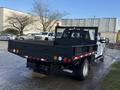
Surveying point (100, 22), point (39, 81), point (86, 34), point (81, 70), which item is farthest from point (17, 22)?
point (39, 81)

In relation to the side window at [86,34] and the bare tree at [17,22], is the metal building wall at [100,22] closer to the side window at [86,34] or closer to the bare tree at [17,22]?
the bare tree at [17,22]

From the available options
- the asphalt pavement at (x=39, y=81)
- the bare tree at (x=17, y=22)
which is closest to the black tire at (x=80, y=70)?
the asphalt pavement at (x=39, y=81)

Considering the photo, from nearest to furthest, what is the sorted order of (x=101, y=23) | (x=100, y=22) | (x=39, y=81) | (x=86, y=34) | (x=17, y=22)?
(x=39, y=81) → (x=86, y=34) → (x=17, y=22) → (x=101, y=23) → (x=100, y=22)

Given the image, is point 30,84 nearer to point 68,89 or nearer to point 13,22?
point 68,89


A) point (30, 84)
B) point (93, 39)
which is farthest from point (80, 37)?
point (30, 84)

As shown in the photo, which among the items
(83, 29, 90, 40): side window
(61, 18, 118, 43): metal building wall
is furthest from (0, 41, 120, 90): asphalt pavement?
(61, 18, 118, 43): metal building wall

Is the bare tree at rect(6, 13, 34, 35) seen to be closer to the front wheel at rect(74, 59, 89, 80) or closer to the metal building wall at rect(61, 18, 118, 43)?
the metal building wall at rect(61, 18, 118, 43)

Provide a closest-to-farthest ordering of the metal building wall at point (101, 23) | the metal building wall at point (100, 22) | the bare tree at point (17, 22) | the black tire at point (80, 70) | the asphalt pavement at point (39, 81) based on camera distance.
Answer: the asphalt pavement at point (39, 81) < the black tire at point (80, 70) < the bare tree at point (17, 22) < the metal building wall at point (101, 23) < the metal building wall at point (100, 22)

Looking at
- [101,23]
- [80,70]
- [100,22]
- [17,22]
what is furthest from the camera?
[100,22]

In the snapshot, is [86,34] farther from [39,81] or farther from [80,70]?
[39,81]

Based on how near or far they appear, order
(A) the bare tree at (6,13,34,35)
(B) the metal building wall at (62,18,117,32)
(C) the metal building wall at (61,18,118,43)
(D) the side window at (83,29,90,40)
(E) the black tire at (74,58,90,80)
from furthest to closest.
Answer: (B) the metal building wall at (62,18,117,32), (C) the metal building wall at (61,18,118,43), (A) the bare tree at (6,13,34,35), (D) the side window at (83,29,90,40), (E) the black tire at (74,58,90,80)

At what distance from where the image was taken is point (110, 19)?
63906 millimetres

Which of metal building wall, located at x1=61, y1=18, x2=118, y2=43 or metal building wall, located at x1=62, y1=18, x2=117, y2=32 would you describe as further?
metal building wall, located at x1=62, y1=18, x2=117, y2=32

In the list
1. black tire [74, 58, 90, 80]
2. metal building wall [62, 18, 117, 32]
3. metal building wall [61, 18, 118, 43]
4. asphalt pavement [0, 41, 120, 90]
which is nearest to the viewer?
asphalt pavement [0, 41, 120, 90]
